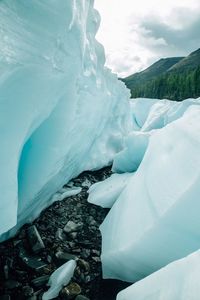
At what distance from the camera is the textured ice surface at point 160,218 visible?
7.41 feet

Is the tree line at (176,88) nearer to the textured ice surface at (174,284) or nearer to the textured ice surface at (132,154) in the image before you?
the textured ice surface at (132,154)

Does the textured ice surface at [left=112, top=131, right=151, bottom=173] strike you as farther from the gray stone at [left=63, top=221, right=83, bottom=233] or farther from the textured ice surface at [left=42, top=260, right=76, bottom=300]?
the textured ice surface at [left=42, top=260, right=76, bottom=300]

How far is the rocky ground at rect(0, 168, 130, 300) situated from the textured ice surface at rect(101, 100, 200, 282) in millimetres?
205

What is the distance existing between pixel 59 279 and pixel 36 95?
183cm

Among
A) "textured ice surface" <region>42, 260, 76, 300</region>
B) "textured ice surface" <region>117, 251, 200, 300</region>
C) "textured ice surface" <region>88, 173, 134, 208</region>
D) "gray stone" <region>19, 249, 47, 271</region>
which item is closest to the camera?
"textured ice surface" <region>117, 251, 200, 300</region>

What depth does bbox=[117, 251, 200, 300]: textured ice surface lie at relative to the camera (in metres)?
1.43

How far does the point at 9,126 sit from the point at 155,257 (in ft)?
5.81

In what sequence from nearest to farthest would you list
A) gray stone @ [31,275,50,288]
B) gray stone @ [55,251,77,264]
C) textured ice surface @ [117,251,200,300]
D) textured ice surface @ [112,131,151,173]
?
1. textured ice surface @ [117,251,200,300]
2. gray stone @ [31,275,50,288]
3. gray stone @ [55,251,77,264]
4. textured ice surface @ [112,131,151,173]

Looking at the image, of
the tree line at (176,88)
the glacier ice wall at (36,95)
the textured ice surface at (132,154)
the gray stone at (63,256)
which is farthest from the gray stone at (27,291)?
the tree line at (176,88)

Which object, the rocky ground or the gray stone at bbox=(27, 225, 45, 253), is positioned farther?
the gray stone at bbox=(27, 225, 45, 253)

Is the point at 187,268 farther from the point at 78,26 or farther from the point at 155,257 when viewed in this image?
the point at 78,26

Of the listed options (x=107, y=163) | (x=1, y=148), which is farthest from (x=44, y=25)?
(x=107, y=163)

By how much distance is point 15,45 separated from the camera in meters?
2.38

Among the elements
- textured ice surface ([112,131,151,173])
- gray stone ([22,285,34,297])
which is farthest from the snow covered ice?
textured ice surface ([112,131,151,173])
